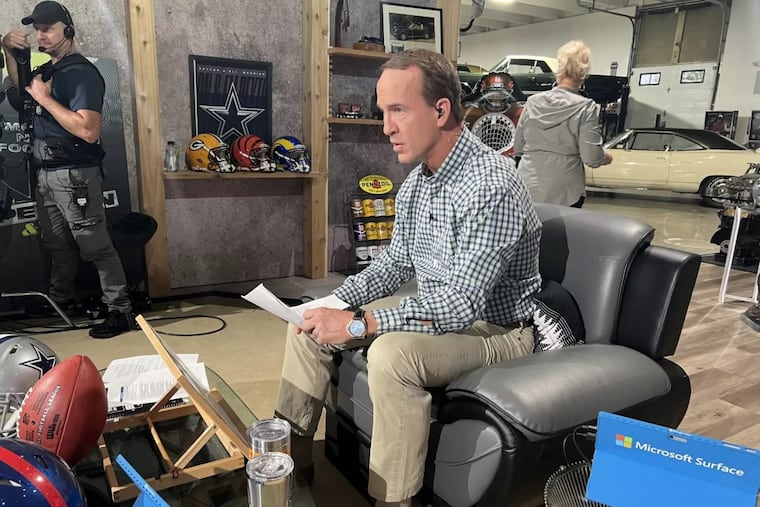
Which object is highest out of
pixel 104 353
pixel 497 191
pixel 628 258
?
pixel 497 191

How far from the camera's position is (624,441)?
43.9 inches

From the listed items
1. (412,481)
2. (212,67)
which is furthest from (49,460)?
(212,67)

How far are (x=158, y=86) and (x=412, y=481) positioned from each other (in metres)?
2.84

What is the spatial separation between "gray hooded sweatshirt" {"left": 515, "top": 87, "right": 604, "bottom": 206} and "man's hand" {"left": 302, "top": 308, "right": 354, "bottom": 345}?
2.05m

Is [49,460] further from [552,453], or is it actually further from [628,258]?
[628,258]

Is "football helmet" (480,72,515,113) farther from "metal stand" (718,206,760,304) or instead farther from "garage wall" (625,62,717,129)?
"garage wall" (625,62,717,129)

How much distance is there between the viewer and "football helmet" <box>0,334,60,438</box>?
57.8 inches

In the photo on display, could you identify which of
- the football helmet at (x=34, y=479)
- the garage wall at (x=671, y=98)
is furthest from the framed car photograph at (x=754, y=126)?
the football helmet at (x=34, y=479)

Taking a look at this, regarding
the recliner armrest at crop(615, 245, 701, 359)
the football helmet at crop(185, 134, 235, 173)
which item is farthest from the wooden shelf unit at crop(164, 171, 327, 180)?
the recliner armrest at crop(615, 245, 701, 359)

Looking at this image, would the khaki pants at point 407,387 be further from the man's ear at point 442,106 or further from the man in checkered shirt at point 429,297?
the man's ear at point 442,106

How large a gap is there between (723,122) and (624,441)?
11.1 m

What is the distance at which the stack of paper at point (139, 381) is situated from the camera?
5.24ft

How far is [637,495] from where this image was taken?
43.4 inches

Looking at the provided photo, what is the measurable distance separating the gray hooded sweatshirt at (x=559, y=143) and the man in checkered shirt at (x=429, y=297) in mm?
1615
